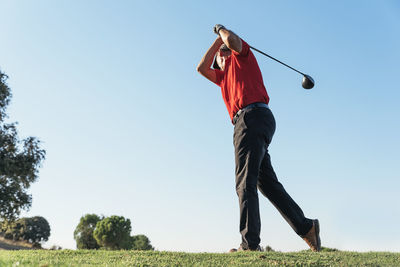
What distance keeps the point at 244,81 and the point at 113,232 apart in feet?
175

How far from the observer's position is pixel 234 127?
5891mm

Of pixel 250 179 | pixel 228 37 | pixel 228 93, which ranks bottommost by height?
pixel 250 179

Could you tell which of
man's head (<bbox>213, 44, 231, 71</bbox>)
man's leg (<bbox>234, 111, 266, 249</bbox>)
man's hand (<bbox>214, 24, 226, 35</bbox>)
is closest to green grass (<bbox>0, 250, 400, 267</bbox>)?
man's leg (<bbox>234, 111, 266, 249</bbox>)

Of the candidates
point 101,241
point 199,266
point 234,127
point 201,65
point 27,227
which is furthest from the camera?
point 101,241

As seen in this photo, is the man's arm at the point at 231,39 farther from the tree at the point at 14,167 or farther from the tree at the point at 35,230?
the tree at the point at 35,230

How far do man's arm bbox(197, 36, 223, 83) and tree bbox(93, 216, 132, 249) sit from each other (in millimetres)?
52285

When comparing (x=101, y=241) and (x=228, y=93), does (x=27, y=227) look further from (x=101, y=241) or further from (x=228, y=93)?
(x=228, y=93)

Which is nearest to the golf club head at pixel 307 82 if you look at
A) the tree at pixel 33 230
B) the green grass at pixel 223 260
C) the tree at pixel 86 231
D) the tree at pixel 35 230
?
the green grass at pixel 223 260

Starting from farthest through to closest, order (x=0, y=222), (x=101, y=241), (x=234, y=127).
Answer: (x=101, y=241)
(x=0, y=222)
(x=234, y=127)

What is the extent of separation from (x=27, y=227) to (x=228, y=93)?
5418 cm

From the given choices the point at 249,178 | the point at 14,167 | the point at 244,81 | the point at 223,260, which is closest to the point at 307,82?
the point at 244,81

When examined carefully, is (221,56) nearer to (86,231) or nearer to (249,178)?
(249,178)

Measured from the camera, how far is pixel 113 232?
5519 cm

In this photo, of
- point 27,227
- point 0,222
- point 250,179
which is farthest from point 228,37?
point 27,227
